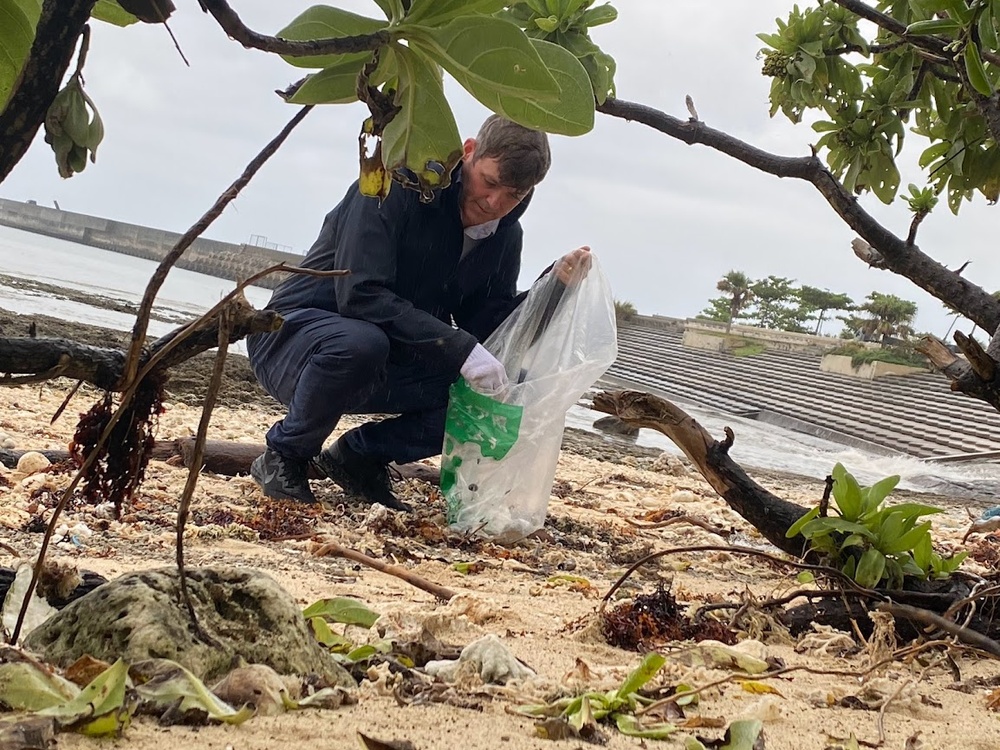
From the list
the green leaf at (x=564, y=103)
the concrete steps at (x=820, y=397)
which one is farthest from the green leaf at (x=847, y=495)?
the concrete steps at (x=820, y=397)

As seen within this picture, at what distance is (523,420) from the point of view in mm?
3420

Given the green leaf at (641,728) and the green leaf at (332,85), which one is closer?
the green leaf at (332,85)

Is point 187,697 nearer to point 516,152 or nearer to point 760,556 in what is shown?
point 760,556

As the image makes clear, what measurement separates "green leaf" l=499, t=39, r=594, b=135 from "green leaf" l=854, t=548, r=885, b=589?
1.58 m

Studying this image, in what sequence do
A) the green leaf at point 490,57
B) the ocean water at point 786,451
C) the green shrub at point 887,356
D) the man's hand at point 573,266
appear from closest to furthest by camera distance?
the green leaf at point 490,57
the man's hand at point 573,266
the ocean water at point 786,451
the green shrub at point 887,356

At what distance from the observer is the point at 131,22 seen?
40.7 inches

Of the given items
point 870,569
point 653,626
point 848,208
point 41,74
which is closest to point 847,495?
point 870,569

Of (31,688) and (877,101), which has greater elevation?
(877,101)

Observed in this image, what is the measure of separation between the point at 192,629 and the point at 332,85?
2.46 ft

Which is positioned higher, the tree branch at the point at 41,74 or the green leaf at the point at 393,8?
the green leaf at the point at 393,8

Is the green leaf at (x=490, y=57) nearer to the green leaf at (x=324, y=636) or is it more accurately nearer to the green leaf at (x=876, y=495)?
the green leaf at (x=324, y=636)

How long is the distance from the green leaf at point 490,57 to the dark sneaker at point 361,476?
9.61ft

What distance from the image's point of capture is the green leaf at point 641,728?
48.6 inches

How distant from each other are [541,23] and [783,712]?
58.2 inches
